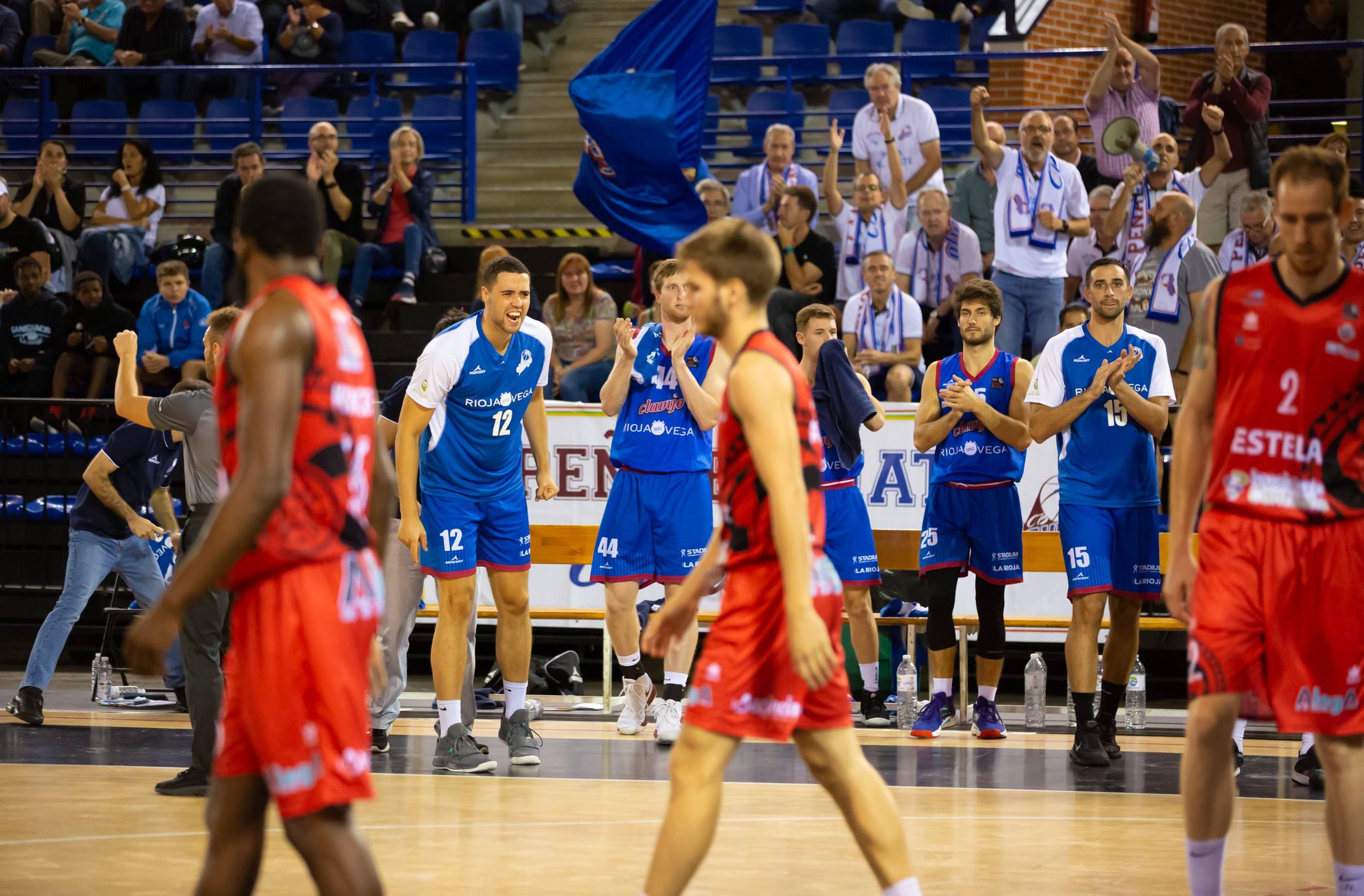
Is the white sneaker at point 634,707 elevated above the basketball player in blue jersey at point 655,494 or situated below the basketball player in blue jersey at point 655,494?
below

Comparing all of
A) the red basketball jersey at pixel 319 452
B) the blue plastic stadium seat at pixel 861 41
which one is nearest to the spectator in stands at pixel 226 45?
the blue plastic stadium seat at pixel 861 41

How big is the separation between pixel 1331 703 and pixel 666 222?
954 centimetres

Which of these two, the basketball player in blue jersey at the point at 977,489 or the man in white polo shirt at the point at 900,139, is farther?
the man in white polo shirt at the point at 900,139

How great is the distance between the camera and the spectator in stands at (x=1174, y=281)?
11.4 m

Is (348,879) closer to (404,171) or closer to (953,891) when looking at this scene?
(953,891)

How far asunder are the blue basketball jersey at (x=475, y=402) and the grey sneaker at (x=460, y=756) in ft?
3.82

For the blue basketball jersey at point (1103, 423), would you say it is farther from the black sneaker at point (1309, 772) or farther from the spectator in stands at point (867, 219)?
the spectator in stands at point (867, 219)

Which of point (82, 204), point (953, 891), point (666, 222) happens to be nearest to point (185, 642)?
point (953, 891)

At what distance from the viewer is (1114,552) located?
27.3 ft

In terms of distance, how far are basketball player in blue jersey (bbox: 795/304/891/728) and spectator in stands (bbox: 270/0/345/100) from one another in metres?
9.37

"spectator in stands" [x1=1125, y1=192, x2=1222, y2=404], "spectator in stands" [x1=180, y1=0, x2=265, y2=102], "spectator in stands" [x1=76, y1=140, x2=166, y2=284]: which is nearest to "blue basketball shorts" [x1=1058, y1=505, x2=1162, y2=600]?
"spectator in stands" [x1=1125, y1=192, x2=1222, y2=404]

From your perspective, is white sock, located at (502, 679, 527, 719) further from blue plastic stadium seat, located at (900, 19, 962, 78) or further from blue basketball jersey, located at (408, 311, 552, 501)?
blue plastic stadium seat, located at (900, 19, 962, 78)

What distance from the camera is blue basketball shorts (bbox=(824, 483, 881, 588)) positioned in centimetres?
920

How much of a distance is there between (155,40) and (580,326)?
7481 millimetres
